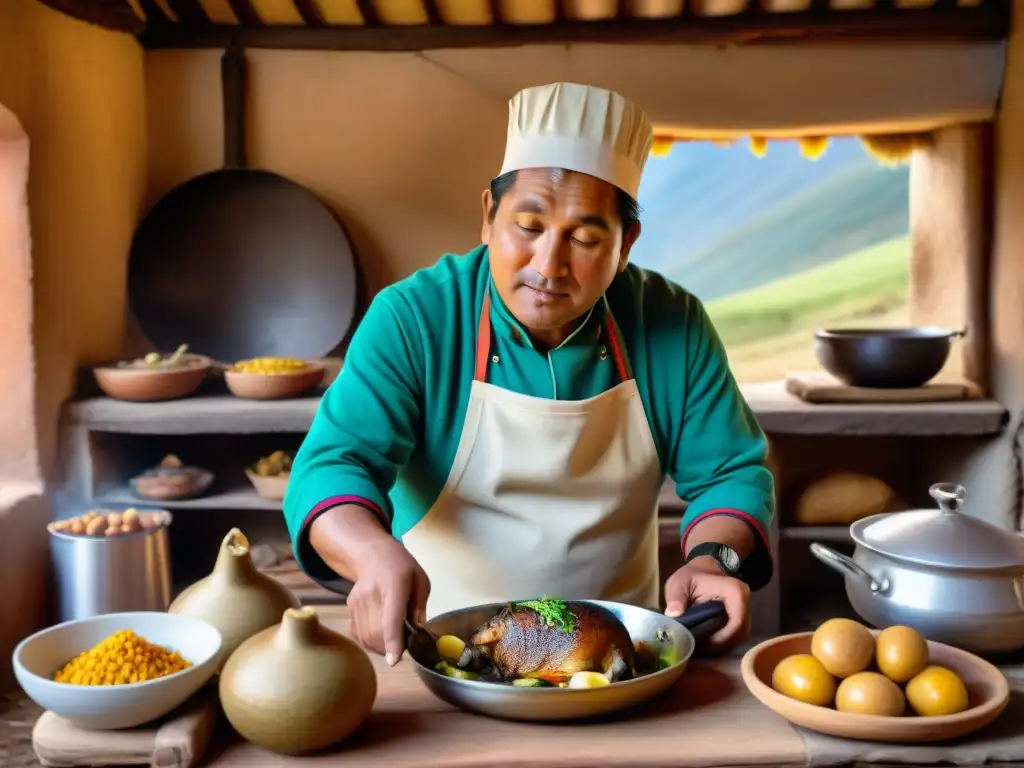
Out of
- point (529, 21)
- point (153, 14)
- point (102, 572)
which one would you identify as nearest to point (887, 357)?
point (529, 21)

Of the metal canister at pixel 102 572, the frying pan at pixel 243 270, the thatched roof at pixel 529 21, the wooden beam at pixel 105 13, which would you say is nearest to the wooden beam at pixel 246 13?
the thatched roof at pixel 529 21

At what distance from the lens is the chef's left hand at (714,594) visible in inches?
63.4

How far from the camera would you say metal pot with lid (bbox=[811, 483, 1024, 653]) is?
4.93ft

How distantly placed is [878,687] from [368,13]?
10.6 ft

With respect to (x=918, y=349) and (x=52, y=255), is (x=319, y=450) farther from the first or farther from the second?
(x=918, y=349)

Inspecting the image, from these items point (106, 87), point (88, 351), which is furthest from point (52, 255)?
point (106, 87)

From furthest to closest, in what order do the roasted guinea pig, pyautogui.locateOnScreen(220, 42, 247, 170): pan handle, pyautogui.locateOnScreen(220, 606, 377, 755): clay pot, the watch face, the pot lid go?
pyautogui.locateOnScreen(220, 42, 247, 170): pan handle → the watch face → the pot lid → the roasted guinea pig → pyautogui.locateOnScreen(220, 606, 377, 755): clay pot

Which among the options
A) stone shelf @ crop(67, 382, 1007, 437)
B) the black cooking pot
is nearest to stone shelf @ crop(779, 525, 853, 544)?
stone shelf @ crop(67, 382, 1007, 437)

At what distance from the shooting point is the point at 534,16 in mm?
3768

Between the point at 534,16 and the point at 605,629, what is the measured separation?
289 cm

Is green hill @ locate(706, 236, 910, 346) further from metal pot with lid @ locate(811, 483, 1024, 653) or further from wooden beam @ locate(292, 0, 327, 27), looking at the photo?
metal pot with lid @ locate(811, 483, 1024, 653)

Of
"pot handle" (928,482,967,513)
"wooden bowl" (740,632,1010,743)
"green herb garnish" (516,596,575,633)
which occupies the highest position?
"pot handle" (928,482,967,513)

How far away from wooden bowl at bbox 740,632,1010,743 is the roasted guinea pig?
0.18 meters

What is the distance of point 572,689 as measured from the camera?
129 cm
